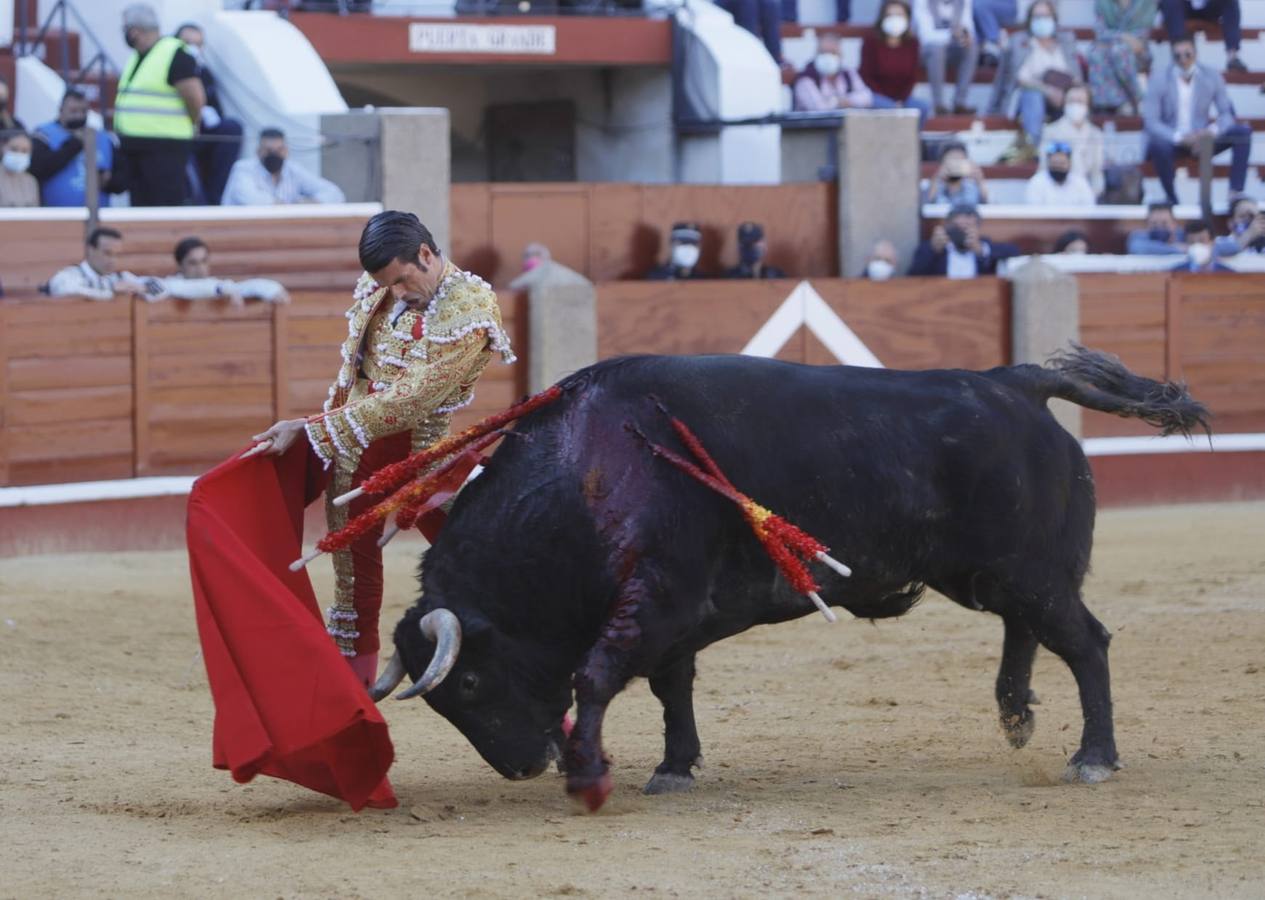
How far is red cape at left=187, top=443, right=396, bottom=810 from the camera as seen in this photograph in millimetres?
4434

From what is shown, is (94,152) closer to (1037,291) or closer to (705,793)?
(1037,291)

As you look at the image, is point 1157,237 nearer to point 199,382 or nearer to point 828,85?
point 828,85

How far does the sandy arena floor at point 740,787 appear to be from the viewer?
3838 mm

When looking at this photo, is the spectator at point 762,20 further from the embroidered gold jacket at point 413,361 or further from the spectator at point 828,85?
the embroidered gold jacket at point 413,361

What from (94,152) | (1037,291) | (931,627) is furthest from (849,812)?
(1037,291)

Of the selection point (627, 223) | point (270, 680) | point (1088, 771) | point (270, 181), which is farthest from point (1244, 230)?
point (270, 680)

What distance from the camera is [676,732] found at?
481cm

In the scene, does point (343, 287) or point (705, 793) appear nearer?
point (705, 793)

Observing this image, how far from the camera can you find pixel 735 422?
465 cm

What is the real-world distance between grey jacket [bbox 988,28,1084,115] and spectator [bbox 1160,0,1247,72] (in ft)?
2.96

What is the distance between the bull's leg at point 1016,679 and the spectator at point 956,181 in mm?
6429

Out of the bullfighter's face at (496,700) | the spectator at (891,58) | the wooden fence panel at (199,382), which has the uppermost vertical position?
the spectator at (891,58)

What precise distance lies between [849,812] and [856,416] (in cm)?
89

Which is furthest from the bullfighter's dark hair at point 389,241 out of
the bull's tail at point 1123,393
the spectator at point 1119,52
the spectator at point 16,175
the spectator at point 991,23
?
the spectator at point 1119,52
